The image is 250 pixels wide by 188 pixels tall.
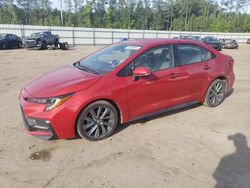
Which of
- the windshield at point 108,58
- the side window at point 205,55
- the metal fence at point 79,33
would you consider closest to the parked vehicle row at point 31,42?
the metal fence at point 79,33

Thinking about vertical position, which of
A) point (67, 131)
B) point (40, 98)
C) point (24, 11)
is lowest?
point (67, 131)

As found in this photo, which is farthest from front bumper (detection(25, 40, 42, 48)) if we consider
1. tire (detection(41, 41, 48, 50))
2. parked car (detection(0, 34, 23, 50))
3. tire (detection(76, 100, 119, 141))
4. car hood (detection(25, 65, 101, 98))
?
tire (detection(76, 100, 119, 141))

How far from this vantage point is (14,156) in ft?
11.1

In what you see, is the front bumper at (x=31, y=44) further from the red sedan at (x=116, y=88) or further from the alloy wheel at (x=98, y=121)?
the alloy wheel at (x=98, y=121)

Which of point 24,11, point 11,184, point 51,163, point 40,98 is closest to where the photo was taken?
point 11,184

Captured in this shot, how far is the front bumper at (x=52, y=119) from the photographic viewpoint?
3418 millimetres

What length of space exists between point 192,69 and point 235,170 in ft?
7.26

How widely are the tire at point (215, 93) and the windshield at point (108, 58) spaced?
2.15 m

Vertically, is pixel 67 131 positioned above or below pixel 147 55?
below

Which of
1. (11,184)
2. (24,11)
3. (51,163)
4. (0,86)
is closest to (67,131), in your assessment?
(51,163)

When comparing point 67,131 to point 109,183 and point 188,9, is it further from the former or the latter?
point 188,9

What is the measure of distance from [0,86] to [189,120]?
5910 mm

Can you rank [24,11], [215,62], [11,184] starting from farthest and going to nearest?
[24,11] → [215,62] → [11,184]

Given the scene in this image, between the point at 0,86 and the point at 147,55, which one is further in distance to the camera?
the point at 0,86
